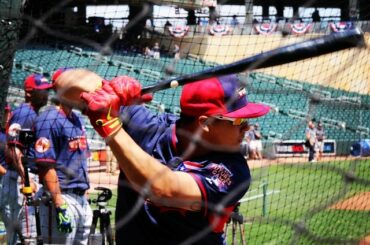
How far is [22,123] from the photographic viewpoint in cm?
425

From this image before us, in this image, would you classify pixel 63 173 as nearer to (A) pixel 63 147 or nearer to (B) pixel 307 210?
(A) pixel 63 147

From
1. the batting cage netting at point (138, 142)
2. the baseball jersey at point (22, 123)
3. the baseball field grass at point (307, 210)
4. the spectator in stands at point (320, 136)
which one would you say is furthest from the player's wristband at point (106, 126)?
the spectator in stands at point (320, 136)

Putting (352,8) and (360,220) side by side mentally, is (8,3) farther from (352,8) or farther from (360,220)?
(360,220)

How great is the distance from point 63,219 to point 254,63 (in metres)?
2.34

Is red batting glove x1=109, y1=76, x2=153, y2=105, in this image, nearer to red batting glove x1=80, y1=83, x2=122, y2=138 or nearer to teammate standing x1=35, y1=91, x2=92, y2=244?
red batting glove x1=80, y1=83, x2=122, y2=138

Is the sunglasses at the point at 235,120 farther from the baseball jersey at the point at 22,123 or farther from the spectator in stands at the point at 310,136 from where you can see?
the spectator in stands at the point at 310,136

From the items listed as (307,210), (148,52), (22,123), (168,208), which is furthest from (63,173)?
(148,52)

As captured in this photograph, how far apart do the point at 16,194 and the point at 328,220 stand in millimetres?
3359

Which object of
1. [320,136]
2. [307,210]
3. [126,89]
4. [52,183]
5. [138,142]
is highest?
[126,89]

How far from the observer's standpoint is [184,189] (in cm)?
182

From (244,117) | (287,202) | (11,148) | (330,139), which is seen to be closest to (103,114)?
(244,117)

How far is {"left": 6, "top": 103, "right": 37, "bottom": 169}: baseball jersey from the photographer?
13.4 feet

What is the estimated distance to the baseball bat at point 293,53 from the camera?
1.69 meters

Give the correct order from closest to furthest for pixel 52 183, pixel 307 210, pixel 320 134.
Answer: pixel 52 183 < pixel 307 210 < pixel 320 134
